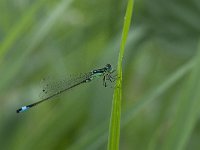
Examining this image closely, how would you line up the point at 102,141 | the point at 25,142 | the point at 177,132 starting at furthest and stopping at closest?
the point at 25,142
the point at 102,141
the point at 177,132

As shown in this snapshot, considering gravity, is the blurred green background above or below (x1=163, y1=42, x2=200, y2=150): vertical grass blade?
above

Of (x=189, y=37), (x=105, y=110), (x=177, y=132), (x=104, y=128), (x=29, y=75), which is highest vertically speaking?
(x=29, y=75)

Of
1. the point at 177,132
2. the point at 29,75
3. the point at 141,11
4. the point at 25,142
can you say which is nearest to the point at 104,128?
the point at 177,132

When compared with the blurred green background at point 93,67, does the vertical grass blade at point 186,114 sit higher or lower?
lower

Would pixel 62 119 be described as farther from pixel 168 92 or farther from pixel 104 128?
pixel 168 92

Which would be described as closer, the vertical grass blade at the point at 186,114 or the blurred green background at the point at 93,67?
the vertical grass blade at the point at 186,114

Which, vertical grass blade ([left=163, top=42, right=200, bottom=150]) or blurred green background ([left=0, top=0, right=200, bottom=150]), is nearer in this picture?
vertical grass blade ([left=163, top=42, right=200, bottom=150])
